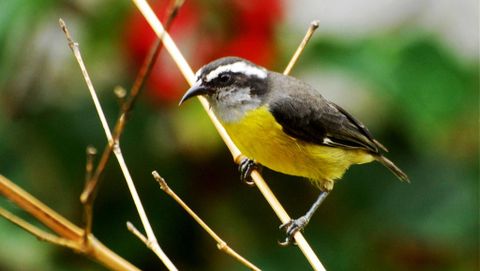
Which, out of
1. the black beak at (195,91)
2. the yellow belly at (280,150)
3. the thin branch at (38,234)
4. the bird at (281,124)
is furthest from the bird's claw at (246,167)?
the thin branch at (38,234)

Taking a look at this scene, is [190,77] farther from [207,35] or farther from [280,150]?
[207,35]

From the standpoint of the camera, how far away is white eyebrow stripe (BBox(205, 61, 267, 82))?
2.25 metres

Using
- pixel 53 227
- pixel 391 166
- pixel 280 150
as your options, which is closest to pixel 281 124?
pixel 280 150

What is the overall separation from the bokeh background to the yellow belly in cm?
41

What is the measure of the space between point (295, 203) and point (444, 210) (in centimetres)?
57

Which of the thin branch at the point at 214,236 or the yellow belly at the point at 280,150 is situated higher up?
the thin branch at the point at 214,236

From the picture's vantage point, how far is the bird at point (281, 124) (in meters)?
2.34

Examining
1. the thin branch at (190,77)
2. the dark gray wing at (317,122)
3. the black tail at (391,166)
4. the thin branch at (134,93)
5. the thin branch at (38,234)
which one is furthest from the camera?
the black tail at (391,166)

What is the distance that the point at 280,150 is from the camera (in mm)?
2406

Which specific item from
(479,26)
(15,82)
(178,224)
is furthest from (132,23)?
(479,26)

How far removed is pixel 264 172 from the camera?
3.14 meters

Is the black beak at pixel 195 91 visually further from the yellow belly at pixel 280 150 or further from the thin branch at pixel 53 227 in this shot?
the thin branch at pixel 53 227

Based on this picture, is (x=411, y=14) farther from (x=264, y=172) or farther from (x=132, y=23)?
(x=132, y=23)

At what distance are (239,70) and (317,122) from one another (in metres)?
0.34
